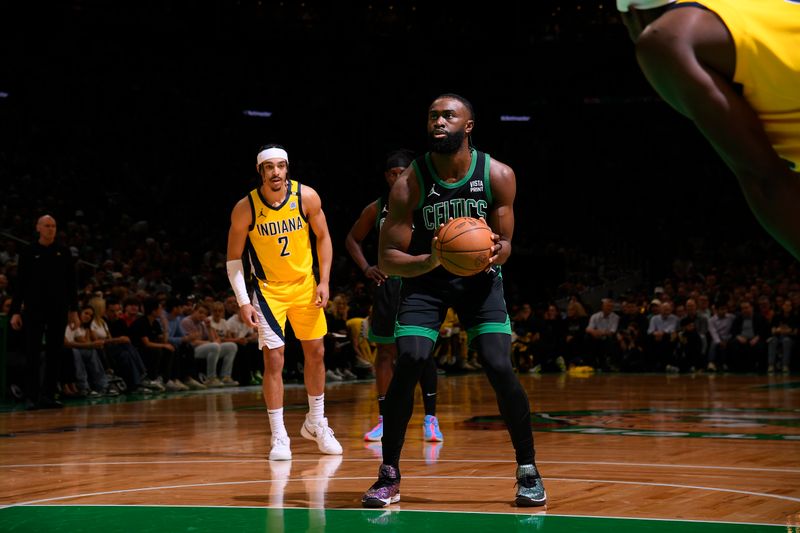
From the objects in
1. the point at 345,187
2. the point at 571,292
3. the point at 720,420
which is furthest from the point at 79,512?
the point at 345,187

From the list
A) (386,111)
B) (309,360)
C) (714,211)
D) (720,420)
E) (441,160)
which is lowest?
(720,420)

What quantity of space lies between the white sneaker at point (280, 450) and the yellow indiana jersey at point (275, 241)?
1076 mm

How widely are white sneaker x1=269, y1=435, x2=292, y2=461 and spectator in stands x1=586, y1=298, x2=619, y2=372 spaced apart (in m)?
13.2

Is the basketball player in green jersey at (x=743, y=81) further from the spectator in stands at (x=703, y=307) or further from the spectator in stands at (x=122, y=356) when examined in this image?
the spectator in stands at (x=703, y=307)

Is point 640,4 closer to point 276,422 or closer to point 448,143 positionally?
point 448,143

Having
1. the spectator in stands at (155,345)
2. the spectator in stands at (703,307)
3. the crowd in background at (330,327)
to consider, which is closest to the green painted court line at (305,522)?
the crowd in background at (330,327)

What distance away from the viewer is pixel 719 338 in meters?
18.4

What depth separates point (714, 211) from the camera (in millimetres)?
27156

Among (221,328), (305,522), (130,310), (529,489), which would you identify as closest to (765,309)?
(221,328)

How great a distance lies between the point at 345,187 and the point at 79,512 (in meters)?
23.0

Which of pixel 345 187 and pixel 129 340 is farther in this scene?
pixel 345 187

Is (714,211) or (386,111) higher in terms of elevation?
(386,111)

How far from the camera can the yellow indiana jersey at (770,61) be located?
1866 mm

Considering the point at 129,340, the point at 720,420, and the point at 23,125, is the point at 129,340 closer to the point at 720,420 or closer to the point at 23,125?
the point at 720,420
